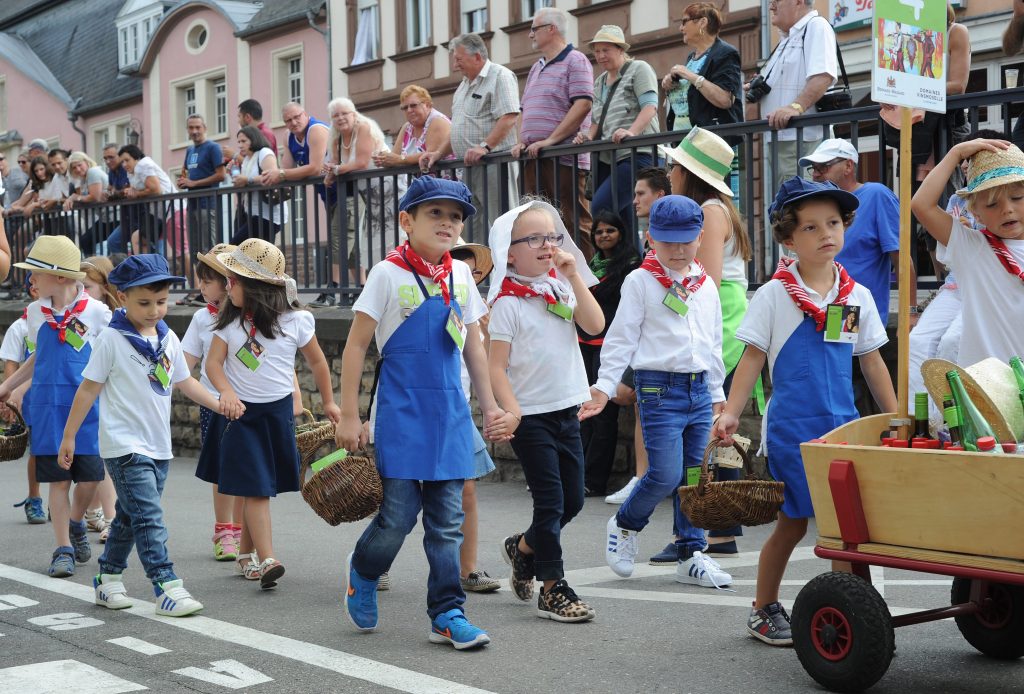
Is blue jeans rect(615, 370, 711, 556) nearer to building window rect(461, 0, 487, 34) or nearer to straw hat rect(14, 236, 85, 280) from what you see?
straw hat rect(14, 236, 85, 280)

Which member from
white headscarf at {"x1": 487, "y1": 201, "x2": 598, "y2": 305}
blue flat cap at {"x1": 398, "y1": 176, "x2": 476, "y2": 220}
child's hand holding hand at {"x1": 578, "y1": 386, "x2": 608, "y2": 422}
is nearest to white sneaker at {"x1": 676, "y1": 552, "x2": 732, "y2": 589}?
child's hand holding hand at {"x1": 578, "y1": 386, "x2": 608, "y2": 422}

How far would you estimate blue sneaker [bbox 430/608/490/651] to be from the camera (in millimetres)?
5438

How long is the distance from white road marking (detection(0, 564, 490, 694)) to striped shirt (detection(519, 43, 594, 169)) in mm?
5484

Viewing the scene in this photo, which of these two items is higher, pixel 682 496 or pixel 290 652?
pixel 682 496

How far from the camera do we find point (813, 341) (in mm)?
5477

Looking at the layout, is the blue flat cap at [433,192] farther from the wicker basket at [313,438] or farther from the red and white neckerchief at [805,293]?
the wicker basket at [313,438]

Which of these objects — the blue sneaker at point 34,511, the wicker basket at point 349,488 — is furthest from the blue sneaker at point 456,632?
the blue sneaker at point 34,511

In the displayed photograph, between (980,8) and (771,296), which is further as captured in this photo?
(980,8)

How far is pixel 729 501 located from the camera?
5.51 meters

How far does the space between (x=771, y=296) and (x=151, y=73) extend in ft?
136

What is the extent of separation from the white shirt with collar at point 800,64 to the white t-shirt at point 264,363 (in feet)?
12.4

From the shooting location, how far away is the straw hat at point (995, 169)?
542 cm

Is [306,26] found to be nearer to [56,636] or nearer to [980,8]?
[980,8]

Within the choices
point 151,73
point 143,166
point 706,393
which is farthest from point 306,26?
point 706,393
